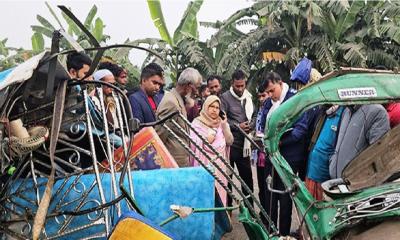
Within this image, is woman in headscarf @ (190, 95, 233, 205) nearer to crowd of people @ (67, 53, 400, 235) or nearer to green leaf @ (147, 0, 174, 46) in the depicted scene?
crowd of people @ (67, 53, 400, 235)

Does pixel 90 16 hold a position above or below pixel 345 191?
above

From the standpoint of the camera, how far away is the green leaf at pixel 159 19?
1283cm

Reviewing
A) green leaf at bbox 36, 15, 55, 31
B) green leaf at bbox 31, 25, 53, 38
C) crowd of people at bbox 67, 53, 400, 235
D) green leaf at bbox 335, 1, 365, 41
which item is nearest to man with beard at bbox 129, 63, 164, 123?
crowd of people at bbox 67, 53, 400, 235

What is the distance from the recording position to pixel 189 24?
1410cm

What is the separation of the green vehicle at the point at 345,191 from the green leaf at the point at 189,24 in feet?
38.1

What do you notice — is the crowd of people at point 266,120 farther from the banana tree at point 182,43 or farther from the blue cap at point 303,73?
the banana tree at point 182,43

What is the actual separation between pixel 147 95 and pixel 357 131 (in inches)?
79.3

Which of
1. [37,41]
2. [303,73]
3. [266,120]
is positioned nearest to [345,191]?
[266,120]

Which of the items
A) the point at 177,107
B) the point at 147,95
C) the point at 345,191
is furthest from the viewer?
the point at 147,95

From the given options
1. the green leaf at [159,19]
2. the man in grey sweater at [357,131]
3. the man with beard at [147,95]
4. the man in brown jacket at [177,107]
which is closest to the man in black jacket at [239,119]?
the man in brown jacket at [177,107]

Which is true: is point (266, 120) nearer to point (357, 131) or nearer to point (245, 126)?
point (357, 131)

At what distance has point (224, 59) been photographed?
Result: 13.0 meters

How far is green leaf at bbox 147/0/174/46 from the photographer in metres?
12.8

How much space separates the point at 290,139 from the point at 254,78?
30.0 feet
